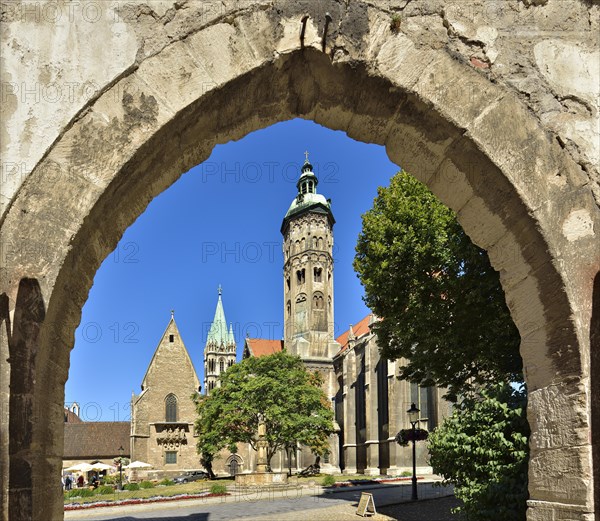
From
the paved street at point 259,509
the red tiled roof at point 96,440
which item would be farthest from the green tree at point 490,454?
the red tiled roof at point 96,440

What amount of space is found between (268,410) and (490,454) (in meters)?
27.7

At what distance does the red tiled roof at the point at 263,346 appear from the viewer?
236ft

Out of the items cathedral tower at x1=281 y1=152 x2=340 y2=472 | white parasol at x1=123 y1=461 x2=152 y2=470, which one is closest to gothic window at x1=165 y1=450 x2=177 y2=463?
white parasol at x1=123 y1=461 x2=152 y2=470

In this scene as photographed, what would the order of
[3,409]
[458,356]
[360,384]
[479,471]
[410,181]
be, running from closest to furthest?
1. [3,409]
2. [479,471]
3. [458,356]
4. [410,181]
5. [360,384]

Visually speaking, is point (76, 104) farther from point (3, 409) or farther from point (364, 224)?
point (364, 224)

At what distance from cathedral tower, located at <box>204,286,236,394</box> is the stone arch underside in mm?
91999

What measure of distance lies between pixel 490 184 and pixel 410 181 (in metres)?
11.9

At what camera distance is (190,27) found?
3.11 m

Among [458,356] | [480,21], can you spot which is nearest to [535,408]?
[480,21]

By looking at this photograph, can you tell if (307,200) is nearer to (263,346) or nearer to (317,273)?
(317,273)

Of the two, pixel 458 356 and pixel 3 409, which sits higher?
pixel 458 356

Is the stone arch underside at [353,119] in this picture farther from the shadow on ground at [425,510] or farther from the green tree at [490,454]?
the shadow on ground at [425,510]

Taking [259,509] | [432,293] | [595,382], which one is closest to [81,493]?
[259,509]

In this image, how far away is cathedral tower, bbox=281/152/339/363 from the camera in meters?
64.1
